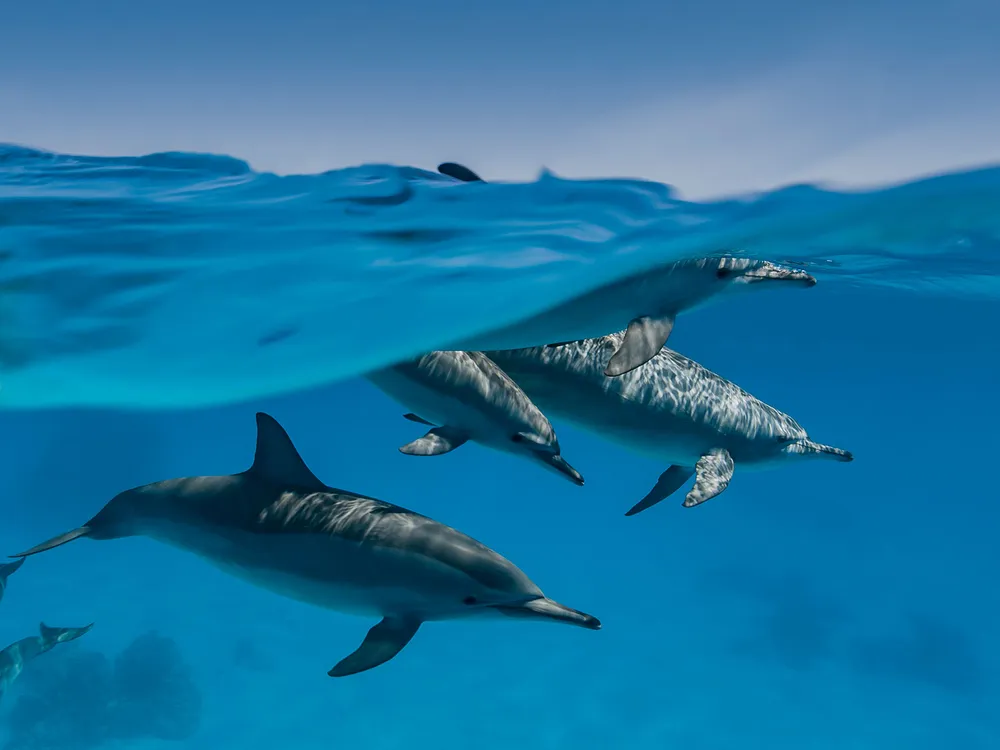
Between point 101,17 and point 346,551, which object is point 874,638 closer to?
point 346,551

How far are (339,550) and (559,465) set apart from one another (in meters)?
2.03

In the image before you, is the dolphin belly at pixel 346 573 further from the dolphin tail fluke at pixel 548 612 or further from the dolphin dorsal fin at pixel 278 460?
the dolphin dorsal fin at pixel 278 460

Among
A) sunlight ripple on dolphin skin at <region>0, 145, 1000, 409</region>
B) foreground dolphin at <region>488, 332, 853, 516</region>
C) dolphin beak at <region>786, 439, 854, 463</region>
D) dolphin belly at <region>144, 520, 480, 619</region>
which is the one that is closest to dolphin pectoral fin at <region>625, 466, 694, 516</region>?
foreground dolphin at <region>488, 332, 853, 516</region>

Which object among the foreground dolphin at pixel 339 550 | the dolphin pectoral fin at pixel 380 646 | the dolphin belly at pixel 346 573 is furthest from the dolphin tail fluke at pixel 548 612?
the dolphin pectoral fin at pixel 380 646

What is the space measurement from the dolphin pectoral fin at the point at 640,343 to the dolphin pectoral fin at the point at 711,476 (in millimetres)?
1769

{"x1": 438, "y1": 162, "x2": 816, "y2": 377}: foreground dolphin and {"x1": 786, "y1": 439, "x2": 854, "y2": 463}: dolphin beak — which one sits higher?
{"x1": 438, "y1": 162, "x2": 816, "y2": 377}: foreground dolphin

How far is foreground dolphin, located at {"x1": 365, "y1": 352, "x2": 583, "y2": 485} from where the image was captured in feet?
20.5

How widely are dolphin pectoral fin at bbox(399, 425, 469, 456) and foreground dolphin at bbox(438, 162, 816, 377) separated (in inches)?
58.9

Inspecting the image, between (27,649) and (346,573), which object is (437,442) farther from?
(27,649)

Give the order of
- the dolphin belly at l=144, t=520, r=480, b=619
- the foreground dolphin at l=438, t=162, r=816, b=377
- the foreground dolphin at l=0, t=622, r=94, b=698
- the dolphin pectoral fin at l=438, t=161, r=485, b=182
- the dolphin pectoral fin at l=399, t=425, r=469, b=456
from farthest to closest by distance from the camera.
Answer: the foreground dolphin at l=0, t=622, r=94, b=698
the dolphin pectoral fin at l=438, t=161, r=485, b=182
the foreground dolphin at l=438, t=162, r=816, b=377
the dolphin pectoral fin at l=399, t=425, r=469, b=456
the dolphin belly at l=144, t=520, r=480, b=619

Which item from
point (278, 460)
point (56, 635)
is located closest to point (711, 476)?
point (278, 460)

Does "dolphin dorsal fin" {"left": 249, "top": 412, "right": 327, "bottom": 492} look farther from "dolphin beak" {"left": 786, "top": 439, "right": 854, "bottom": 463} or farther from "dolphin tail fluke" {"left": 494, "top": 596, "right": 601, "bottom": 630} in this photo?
"dolphin beak" {"left": 786, "top": 439, "right": 854, "bottom": 463}

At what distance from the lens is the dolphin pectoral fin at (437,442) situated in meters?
5.92

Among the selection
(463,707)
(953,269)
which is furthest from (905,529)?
(463,707)
